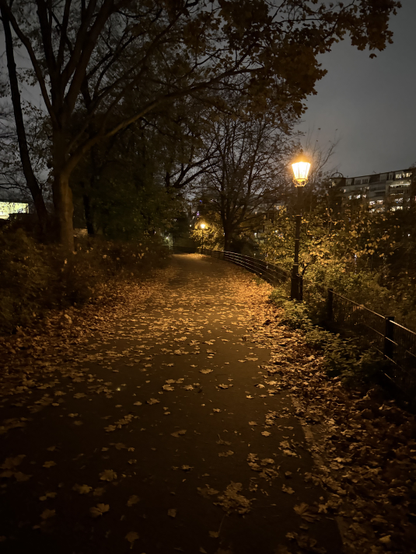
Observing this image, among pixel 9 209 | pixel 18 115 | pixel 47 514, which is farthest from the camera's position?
pixel 9 209

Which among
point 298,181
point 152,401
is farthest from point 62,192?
point 152,401

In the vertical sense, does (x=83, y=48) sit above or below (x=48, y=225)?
above

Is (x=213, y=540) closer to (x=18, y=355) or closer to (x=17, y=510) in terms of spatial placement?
(x=17, y=510)

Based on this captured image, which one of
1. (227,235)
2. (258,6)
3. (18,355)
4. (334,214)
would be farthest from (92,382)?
(227,235)

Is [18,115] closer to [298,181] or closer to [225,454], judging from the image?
[298,181]

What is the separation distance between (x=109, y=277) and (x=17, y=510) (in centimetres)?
1248

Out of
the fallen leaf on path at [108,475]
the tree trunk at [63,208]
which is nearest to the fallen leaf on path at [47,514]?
the fallen leaf on path at [108,475]

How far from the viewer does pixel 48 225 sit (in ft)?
45.6

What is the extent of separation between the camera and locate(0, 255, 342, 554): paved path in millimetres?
2725

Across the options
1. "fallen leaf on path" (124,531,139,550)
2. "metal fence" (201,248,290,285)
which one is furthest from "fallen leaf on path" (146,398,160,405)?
"metal fence" (201,248,290,285)

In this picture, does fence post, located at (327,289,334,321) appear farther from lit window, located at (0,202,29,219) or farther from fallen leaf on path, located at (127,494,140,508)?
lit window, located at (0,202,29,219)

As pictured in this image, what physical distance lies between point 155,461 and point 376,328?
4.18m

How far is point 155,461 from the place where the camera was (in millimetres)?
3607

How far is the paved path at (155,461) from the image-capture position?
2725 millimetres
